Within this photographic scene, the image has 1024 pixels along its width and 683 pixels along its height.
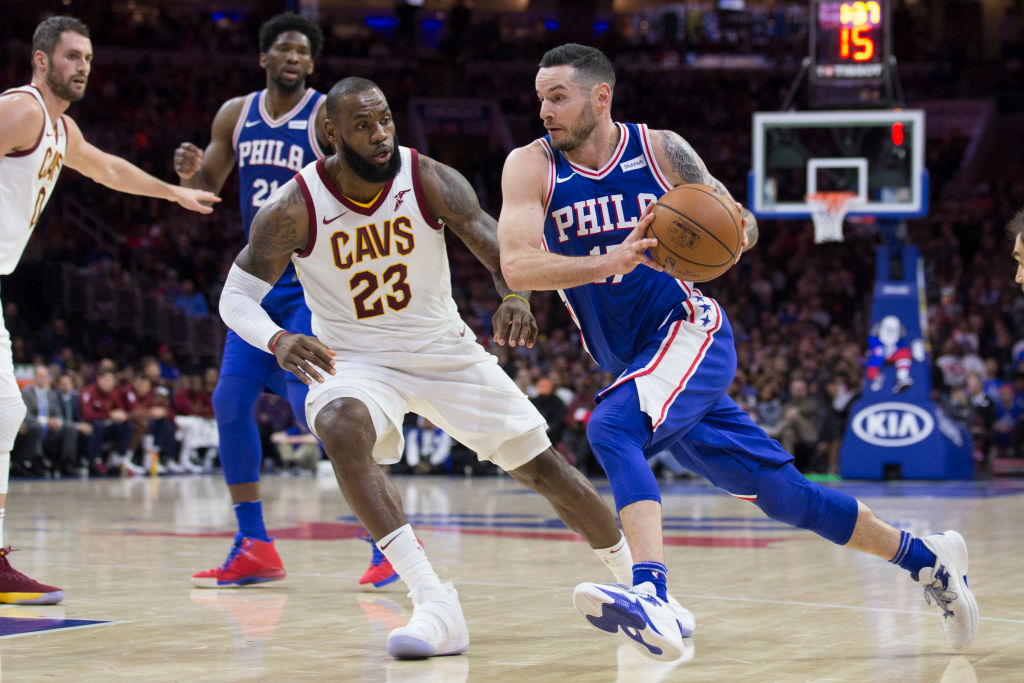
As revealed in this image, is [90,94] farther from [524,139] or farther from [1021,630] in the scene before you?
[1021,630]

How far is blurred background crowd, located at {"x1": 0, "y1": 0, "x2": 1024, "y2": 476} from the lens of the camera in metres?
15.9

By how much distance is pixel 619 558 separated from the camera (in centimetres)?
479

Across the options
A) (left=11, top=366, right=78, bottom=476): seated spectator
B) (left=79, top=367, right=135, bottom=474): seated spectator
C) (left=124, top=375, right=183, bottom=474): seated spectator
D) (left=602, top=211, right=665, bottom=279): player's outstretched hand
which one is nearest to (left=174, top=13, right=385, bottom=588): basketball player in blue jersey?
(left=602, top=211, right=665, bottom=279): player's outstretched hand

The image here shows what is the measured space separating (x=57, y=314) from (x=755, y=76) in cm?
1673

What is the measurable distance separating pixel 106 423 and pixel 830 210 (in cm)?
923

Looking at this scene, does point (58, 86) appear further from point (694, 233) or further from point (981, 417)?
point (981, 417)

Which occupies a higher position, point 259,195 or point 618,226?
point 259,195

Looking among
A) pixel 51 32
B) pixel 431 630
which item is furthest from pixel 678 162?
pixel 51 32

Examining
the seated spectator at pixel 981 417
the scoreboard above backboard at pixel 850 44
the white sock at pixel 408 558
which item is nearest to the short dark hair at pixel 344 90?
the white sock at pixel 408 558

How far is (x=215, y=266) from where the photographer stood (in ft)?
69.9

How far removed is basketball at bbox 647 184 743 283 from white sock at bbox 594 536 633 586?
1.23 metres

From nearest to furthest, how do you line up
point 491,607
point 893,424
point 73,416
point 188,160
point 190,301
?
point 491,607 < point 188,160 < point 893,424 < point 73,416 < point 190,301

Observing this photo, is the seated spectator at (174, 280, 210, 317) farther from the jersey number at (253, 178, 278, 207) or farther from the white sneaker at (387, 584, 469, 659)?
the white sneaker at (387, 584, 469, 659)

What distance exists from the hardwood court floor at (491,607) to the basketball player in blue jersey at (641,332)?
1.05ft
